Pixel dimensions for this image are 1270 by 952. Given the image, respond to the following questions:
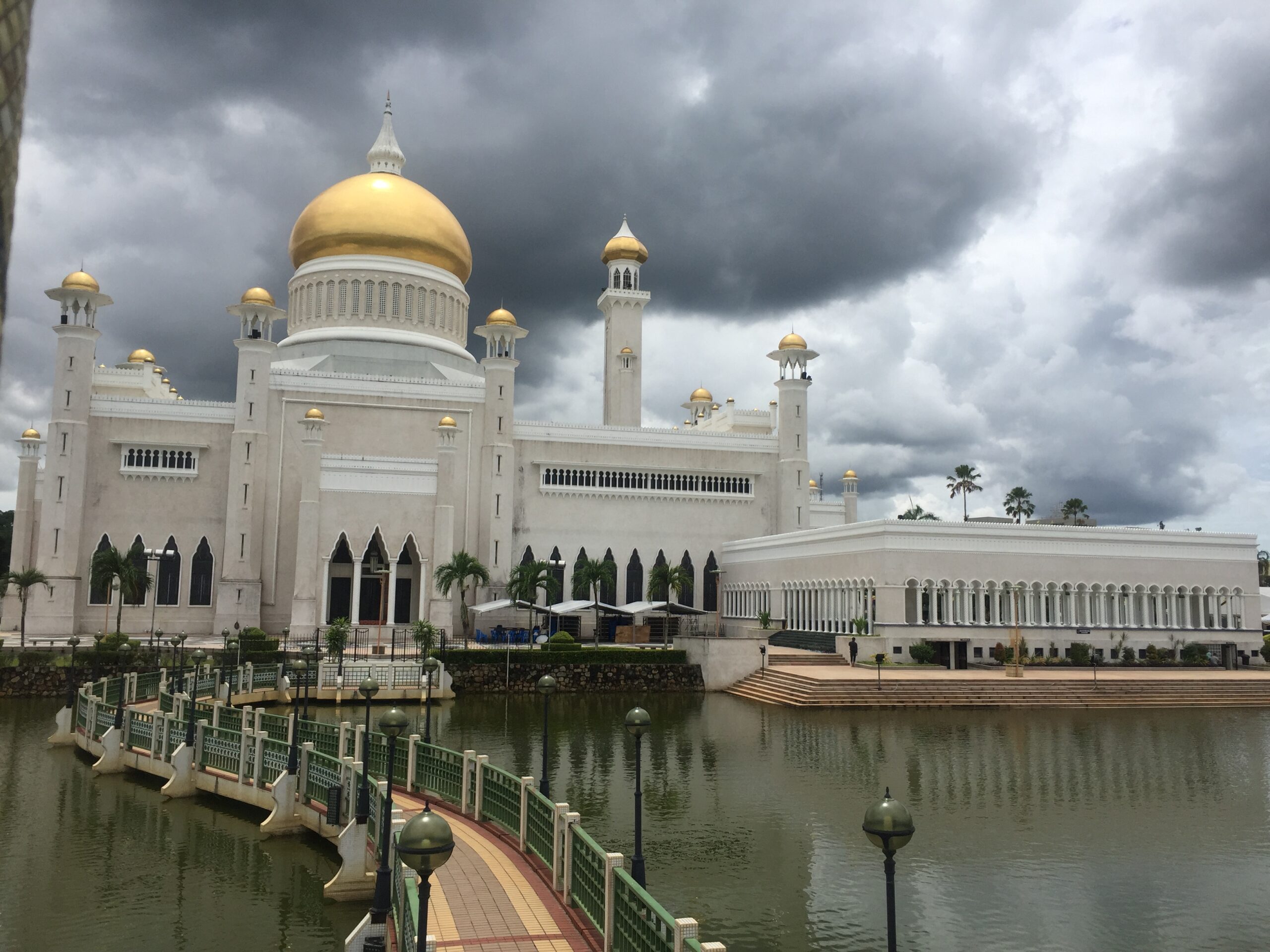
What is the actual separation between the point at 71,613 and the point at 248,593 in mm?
6664

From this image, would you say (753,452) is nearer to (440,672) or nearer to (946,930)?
(440,672)

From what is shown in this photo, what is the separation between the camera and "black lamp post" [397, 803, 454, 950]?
21.0 feet

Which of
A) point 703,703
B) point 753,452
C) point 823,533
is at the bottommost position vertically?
point 703,703

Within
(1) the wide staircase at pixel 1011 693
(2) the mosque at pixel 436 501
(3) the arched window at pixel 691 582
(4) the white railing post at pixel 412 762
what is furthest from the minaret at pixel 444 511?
(4) the white railing post at pixel 412 762

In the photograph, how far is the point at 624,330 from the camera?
54031 mm

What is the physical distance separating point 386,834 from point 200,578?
36.5 meters

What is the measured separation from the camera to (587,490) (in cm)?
A: 4788

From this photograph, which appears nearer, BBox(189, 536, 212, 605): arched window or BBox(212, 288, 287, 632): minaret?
BBox(212, 288, 287, 632): minaret

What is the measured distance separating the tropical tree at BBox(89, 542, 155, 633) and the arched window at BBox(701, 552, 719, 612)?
2510cm

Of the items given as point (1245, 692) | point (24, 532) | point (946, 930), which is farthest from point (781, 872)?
point (24, 532)

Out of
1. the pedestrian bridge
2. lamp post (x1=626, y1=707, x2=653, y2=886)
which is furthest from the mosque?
lamp post (x1=626, y1=707, x2=653, y2=886)

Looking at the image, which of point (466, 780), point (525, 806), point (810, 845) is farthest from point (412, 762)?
point (810, 845)

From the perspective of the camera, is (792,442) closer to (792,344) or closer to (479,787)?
(792,344)

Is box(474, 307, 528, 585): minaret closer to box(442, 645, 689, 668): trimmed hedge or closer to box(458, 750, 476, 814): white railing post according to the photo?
box(442, 645, 689, 668): trimmed hedge
